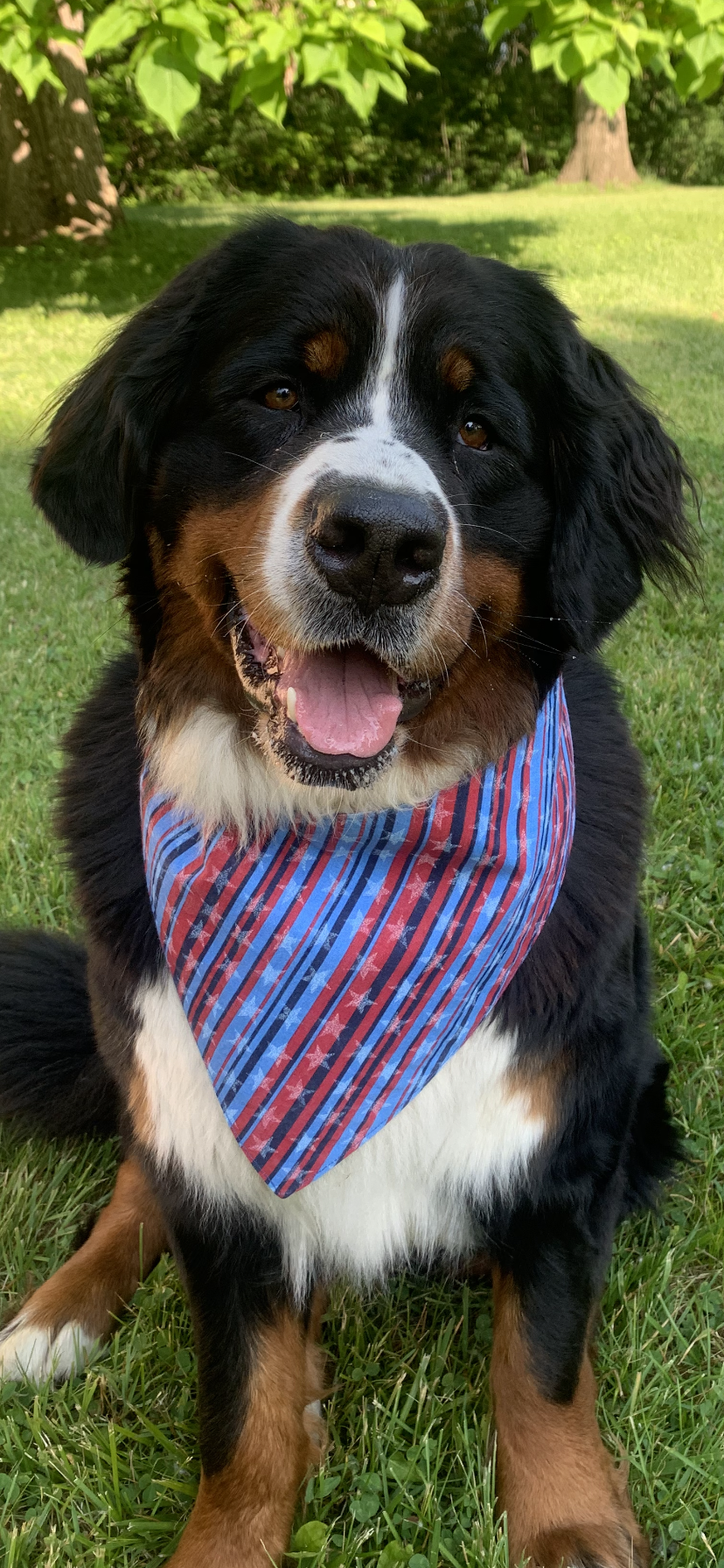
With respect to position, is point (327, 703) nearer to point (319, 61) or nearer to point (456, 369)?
point (456, 369)

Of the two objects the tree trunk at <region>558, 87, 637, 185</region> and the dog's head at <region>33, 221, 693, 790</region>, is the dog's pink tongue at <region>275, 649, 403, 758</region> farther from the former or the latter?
the tree trunk at <region>558, 87, 637, 185</region>

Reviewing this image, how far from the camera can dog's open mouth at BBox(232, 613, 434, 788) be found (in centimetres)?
166

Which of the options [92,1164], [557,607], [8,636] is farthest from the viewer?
[8,636]

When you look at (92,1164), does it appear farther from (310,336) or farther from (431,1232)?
(310,336)

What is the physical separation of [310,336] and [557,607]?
21.9 inches

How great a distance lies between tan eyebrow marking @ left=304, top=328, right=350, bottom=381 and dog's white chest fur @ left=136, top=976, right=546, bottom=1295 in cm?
97

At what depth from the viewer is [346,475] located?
1.57 meters

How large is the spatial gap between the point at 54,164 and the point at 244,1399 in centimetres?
1424

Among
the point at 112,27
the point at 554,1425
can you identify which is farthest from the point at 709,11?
the point at 554,1425

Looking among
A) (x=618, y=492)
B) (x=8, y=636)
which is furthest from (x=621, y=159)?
(x=618, y=492)

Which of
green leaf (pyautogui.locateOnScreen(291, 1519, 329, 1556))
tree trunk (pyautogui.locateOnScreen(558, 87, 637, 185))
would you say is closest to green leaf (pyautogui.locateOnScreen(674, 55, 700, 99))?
green leaf (pyautogui.locateOnScreen(291, 1519, 329, 1556))

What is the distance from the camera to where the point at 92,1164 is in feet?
7.78

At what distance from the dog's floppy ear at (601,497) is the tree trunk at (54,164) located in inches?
461

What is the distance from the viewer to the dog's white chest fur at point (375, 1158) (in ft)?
5.91
